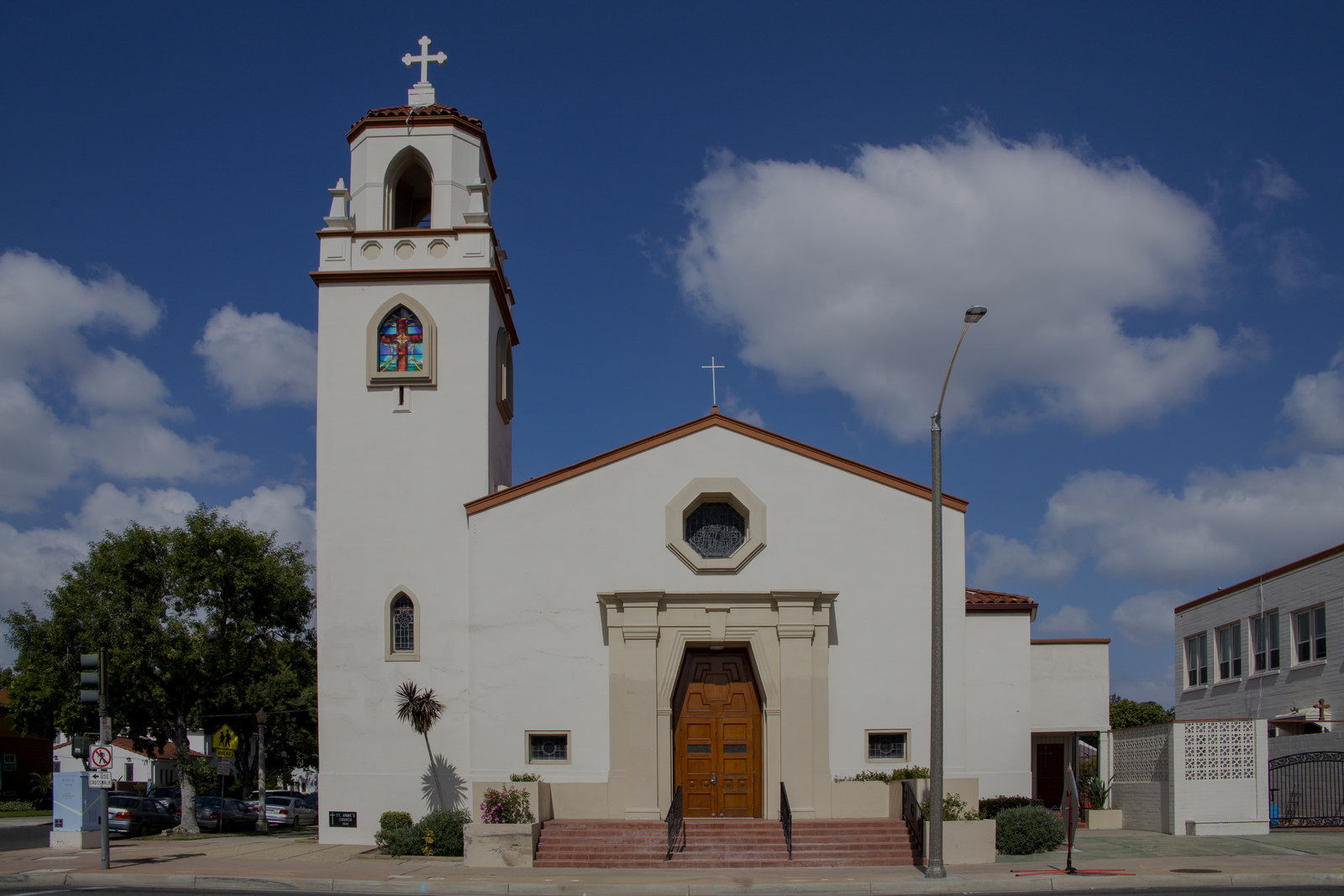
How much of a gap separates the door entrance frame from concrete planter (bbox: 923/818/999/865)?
8.98 ft

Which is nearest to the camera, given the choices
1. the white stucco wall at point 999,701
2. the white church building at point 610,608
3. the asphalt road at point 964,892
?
the asphalt road at point 964,892

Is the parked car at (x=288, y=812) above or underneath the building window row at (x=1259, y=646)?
underneath

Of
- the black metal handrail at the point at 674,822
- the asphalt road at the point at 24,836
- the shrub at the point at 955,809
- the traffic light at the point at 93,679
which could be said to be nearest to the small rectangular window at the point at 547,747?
the black metal handrail at the point at 674,822

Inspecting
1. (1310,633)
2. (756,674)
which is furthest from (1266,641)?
(756,674)

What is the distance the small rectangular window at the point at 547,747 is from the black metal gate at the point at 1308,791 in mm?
14814

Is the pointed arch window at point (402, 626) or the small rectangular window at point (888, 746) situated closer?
the small rectangular window at point (888, 746)

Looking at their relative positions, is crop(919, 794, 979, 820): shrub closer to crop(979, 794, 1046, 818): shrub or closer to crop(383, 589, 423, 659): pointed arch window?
crop(979, 794, 1046, 818): shrub

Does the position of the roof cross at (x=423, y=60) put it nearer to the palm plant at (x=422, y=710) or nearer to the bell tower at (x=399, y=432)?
the bell tower at (x=399, y=432)

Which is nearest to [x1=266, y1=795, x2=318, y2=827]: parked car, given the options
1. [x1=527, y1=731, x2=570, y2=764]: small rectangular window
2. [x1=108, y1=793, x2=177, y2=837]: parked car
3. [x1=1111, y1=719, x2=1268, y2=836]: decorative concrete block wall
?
[x1=108, y1=793, x2=177, y2=837]: parked car

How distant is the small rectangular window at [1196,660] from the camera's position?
1512 inches

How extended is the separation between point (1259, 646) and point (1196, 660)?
598 centimetres

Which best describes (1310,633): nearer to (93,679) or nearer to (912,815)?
(912,815)

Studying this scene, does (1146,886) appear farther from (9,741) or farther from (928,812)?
(9,741)

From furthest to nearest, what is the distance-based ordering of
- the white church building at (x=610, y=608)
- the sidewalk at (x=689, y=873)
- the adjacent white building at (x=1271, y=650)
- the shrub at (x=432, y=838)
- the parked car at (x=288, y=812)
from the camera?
the parked car at (x=288, y=812) → the adjacent white building at (x=1271, y=650) → the white church building at (x=610, y=608) → the shrub at (x=432, y=838) → the sidewalk at (x=689, y=873)
